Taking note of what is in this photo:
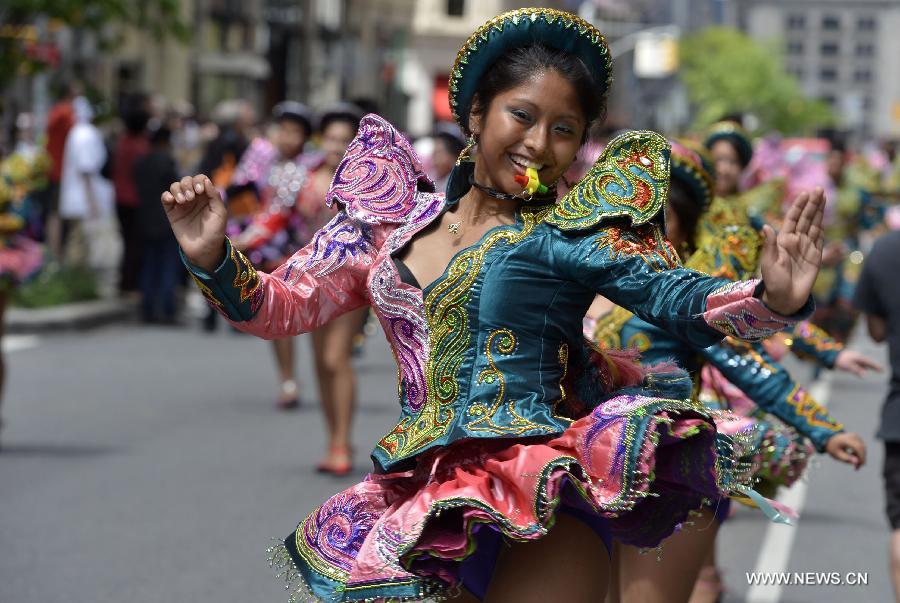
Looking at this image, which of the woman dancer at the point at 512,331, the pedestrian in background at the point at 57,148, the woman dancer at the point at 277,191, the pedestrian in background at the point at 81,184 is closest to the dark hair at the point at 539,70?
the woman dancer at the point at 512,331

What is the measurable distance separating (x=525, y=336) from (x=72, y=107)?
15.4 m

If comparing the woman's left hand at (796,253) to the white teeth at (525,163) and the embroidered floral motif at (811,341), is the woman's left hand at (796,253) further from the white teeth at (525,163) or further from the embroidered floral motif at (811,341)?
the embroidered floral motif at (811,341)

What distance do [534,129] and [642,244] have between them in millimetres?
373

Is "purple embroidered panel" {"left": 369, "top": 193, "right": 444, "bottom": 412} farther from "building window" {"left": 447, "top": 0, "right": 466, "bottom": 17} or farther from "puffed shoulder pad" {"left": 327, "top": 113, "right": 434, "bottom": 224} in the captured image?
"building window" {"left": 447, "top": 0, "right": 466, "bottom": 17}

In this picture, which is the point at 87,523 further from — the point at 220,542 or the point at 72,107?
the point at 72,107

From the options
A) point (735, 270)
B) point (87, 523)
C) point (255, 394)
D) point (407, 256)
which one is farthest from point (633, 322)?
point (255, 394)

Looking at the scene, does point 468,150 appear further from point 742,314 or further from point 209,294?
point 742,314

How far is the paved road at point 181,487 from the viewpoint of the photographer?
714 centimetres

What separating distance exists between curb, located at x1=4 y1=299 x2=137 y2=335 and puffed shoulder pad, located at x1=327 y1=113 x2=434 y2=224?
39.2ft

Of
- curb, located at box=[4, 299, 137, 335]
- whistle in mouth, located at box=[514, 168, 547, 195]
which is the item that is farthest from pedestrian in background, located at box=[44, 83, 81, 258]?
whistle in mouth, located at box=[514, 168, 547, 195]

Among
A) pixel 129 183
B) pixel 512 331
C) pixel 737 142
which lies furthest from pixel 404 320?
pixel 129 183

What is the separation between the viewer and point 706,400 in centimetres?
596

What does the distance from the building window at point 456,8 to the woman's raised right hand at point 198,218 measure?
60.3 m

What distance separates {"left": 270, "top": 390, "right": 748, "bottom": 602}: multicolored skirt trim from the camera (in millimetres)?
3498
